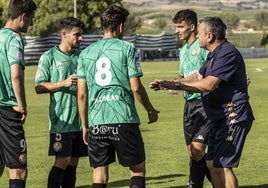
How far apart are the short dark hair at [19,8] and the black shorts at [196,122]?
313 centimetres

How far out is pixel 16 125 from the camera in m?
9.41

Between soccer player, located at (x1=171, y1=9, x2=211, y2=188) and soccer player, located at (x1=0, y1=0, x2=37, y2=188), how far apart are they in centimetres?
280

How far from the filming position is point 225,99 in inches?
371

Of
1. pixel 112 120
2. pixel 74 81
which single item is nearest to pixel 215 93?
pixel 112 120

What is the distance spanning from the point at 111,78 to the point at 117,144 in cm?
73

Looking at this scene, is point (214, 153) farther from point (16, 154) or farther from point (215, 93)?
point (16, 154)

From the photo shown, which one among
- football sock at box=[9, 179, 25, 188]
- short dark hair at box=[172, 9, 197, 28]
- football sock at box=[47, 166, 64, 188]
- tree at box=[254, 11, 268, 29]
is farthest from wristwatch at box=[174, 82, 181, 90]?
tree at box=[254, 11, 268, 29]

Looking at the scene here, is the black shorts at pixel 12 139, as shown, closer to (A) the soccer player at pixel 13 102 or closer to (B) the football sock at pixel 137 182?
(A) the soccer player at pixel 13 102

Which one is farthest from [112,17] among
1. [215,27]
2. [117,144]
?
[117,144]

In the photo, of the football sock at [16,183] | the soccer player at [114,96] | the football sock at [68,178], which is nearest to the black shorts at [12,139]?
the football sock at [16,183]

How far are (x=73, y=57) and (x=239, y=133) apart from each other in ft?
8.50

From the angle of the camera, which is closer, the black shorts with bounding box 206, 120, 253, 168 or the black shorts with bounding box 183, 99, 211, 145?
the black shorts with bounding box 206, 120, 253, 168

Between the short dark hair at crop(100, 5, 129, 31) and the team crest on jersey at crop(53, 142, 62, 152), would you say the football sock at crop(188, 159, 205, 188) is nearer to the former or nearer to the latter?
the team crest on jersey at crop(53, 142, 62, 152)

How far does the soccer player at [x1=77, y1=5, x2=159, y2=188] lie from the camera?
9086mm
